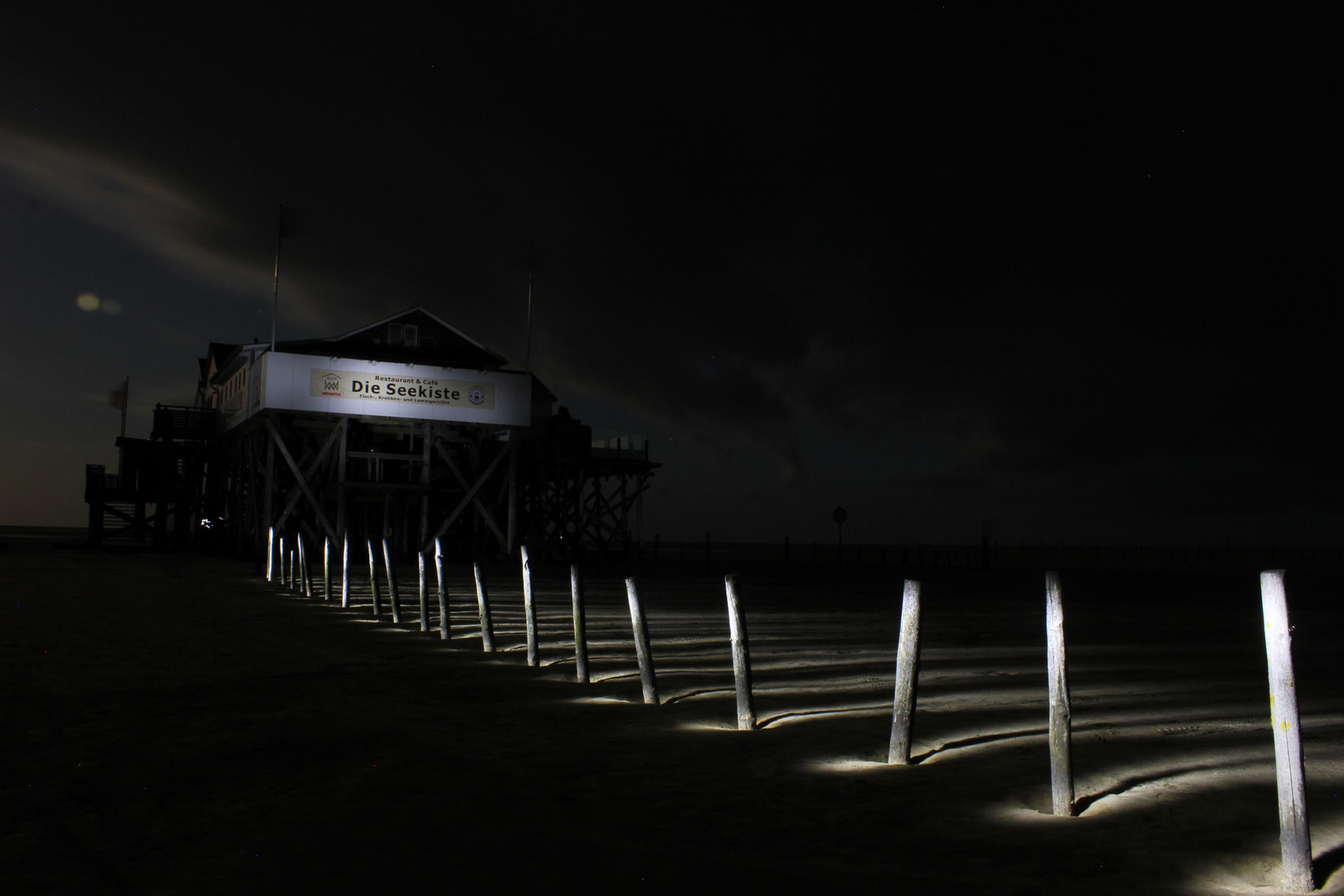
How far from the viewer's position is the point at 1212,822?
12.9ft

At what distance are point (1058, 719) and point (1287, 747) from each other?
1.05 meters

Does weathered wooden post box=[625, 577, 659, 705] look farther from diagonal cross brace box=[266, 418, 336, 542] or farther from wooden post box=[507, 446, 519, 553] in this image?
wooden post box=[507, 446, 519, 553]

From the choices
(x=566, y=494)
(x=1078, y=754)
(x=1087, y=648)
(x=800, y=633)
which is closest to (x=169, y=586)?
(x=800, y=633)

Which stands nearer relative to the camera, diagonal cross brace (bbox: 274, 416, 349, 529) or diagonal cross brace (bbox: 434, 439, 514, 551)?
diagonal cross brace (bbox: 274, 416, 349, 529)

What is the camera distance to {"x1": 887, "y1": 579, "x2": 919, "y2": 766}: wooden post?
201 inches

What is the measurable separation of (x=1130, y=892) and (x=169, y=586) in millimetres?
20693

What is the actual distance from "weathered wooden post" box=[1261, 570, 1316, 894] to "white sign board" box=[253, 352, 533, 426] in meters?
31.6

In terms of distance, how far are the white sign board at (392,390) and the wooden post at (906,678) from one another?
29514 millimetres

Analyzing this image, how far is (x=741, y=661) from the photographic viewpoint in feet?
20.6

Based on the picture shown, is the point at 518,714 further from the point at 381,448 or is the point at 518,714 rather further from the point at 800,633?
the point at 381,448

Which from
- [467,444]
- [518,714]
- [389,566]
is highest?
[467,444]

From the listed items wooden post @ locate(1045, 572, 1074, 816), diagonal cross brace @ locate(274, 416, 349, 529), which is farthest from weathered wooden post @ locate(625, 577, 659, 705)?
diagonal cross brace @ locate(274, 416, 349, 529)

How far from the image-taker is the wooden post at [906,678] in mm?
→ 5117

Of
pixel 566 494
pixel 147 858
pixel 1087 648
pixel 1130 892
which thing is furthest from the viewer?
pixel 566 494
